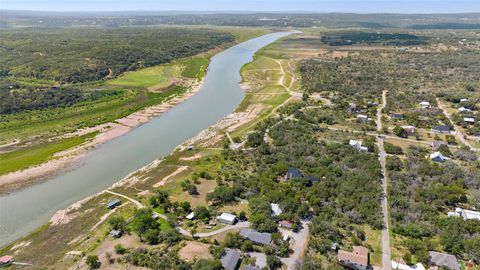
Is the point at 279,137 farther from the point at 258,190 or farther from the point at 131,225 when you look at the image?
the point at 131,225

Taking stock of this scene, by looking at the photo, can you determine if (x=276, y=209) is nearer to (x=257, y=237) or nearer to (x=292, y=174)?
(x=257, y=237)

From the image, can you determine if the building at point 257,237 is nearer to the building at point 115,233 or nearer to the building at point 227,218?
the building at point 227,218

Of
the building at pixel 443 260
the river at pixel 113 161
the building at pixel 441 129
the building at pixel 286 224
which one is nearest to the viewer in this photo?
the building at pixel 443 260

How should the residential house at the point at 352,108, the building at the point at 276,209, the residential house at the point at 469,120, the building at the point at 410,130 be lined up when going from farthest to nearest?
the residential house at the point at 352,108 → the residential house at the point at 469,120 → the building at the point at 410,130 → the building at the point at 276,209

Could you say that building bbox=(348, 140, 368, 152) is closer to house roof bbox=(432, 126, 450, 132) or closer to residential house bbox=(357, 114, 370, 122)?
residential house bbox=(357, 114, 370, 122)

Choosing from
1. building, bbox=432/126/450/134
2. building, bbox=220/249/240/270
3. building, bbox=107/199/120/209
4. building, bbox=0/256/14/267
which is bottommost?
building, bbox=0/256/14/267

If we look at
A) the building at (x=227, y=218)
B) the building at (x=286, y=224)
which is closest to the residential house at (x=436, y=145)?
the building at (x=286, y=224)

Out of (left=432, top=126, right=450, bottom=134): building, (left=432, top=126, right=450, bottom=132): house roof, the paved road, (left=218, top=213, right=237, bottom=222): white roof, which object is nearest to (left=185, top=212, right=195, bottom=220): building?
(left=218, top=213, right=237, bottom=222): white roof

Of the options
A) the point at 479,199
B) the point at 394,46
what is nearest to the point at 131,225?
the point at 479,199
